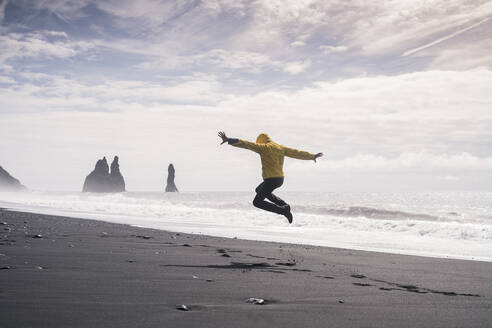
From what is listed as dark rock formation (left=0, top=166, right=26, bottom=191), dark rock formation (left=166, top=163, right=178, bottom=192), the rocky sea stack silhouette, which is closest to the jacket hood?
dark rock formation (left=166, top=163, right=178, bottom=192)

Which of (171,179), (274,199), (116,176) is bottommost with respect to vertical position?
(274,199)

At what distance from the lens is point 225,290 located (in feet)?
11.5

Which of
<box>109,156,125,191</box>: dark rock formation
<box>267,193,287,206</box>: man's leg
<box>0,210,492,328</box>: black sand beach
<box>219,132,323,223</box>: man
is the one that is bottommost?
<box>0,210,492,328</box>: black sand beach

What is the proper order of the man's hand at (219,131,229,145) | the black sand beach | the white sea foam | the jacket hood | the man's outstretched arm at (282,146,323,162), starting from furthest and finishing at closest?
1. the white sea foam
2. the man's outstretched arm at (282,146,323,162)
3. the jacket hood
4. the man's hand at (219,131,229,145)
5. the black sand beach

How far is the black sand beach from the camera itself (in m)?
2.60

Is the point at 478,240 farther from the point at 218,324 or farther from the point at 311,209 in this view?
the point at 311,209

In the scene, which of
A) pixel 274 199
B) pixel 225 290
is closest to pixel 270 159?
pixel 274 199

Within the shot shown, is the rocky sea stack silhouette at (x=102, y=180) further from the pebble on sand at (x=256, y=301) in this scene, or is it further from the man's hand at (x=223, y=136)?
the pebble on sand at (x=256, y=301)

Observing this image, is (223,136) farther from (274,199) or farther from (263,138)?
(274,199)

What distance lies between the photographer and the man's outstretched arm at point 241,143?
7.75 metres

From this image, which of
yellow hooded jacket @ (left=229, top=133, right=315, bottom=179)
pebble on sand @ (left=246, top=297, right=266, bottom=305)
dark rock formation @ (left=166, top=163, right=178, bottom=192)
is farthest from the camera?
dark rock formation @ (left=166, top=163, right=178, bottom=192)

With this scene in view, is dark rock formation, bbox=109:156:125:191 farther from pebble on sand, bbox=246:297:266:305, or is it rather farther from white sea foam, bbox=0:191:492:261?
pebble on sand, bbox=246:297:266:305

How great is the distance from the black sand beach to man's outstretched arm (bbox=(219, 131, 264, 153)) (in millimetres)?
2539

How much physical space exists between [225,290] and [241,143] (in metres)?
4.79
